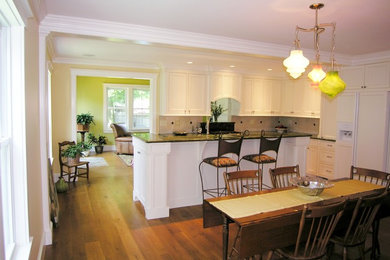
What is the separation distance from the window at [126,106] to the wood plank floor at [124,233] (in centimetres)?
501

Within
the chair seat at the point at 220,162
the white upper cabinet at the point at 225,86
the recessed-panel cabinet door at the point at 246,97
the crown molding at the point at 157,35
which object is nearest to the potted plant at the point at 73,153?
the chair seat at the point at 220,162

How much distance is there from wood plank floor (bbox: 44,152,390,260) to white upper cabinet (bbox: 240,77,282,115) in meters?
3.69

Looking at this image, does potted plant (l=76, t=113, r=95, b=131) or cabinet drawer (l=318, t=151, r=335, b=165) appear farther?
potted plant (l=76, t=113, r=95, b=131)

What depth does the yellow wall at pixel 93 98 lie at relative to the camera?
30.1 feet

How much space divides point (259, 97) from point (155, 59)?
301 cm

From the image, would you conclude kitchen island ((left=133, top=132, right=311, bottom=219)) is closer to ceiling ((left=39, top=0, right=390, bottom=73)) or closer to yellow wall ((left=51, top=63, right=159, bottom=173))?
ceiling ((left=39, top=0, right=390, bottom=73))

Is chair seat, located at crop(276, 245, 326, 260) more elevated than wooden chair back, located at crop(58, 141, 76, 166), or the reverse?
wooden chair back, located at crop(58, 141, 76, 166)

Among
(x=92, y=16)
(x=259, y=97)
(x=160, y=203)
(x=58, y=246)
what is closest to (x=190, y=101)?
(x=259, y=97)

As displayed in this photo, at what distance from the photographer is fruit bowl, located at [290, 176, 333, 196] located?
8.52ft

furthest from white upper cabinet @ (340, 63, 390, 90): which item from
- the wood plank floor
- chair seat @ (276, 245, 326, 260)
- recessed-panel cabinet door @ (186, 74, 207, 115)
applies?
chair seat @ (276, 245, 326, 260)

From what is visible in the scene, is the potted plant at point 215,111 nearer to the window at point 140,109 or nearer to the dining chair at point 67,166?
the dining chair at point 67,166

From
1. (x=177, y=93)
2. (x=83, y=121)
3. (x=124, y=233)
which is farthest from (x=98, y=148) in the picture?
(x=124, y=233)

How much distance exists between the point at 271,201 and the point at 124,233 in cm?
190

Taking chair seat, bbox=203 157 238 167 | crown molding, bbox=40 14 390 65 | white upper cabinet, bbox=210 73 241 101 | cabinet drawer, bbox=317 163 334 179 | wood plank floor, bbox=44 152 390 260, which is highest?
crown molding, bbox=40 14 390 65
